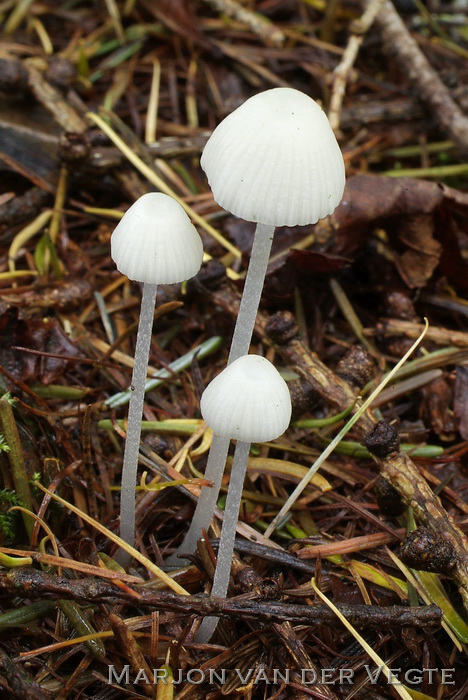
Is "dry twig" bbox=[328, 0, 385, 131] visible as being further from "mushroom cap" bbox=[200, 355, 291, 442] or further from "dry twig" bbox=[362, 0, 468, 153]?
"mushroom cap" bbox=[200, 355, 291, 442]

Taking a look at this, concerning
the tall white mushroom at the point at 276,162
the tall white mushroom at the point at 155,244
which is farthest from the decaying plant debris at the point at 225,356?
the tall white mushroom at the point at 276,162

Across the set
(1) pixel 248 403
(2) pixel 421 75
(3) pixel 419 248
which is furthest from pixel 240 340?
(2) pixel 421 75

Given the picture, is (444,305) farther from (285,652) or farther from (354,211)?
(285,652)

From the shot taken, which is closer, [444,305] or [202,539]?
[202,539]

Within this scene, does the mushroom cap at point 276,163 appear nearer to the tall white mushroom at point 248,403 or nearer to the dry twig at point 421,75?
the tall white mushroom at point 248,403

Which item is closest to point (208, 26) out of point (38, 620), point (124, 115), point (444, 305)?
point (124, 115)

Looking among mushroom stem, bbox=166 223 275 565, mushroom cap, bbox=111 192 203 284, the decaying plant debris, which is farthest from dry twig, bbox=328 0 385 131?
mushroom cap, bbox=111 192 203 284
